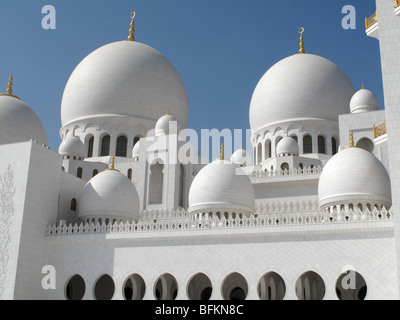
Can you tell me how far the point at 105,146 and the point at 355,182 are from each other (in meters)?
11.0

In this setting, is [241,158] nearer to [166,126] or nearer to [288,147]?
[288,147]

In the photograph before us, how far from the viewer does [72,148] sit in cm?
2067

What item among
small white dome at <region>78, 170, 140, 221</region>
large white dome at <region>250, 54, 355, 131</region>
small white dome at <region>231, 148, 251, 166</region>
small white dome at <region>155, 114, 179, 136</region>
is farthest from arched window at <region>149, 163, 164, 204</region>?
large white dome at <region>250, 54, 355, 131</region>

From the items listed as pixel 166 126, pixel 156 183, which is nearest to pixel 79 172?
pixel 156 183

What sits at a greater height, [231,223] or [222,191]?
[222,191]

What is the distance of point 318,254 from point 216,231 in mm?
2560

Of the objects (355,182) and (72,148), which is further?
(72,148)

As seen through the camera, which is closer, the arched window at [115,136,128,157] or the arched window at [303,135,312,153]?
the arched window at [115,136,128,157]

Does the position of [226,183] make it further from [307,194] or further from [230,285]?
[307,194]

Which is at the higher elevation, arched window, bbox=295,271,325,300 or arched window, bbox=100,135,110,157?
arched window, bbox=100,135,110,157

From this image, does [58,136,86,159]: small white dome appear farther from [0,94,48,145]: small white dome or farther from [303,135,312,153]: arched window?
[303,135,312,153]: arched window

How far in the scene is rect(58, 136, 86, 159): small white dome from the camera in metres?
20.6

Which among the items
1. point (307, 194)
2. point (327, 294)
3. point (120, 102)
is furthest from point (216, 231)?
point (120, 102)

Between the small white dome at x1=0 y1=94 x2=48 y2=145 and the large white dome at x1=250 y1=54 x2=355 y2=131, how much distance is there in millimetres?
8904
